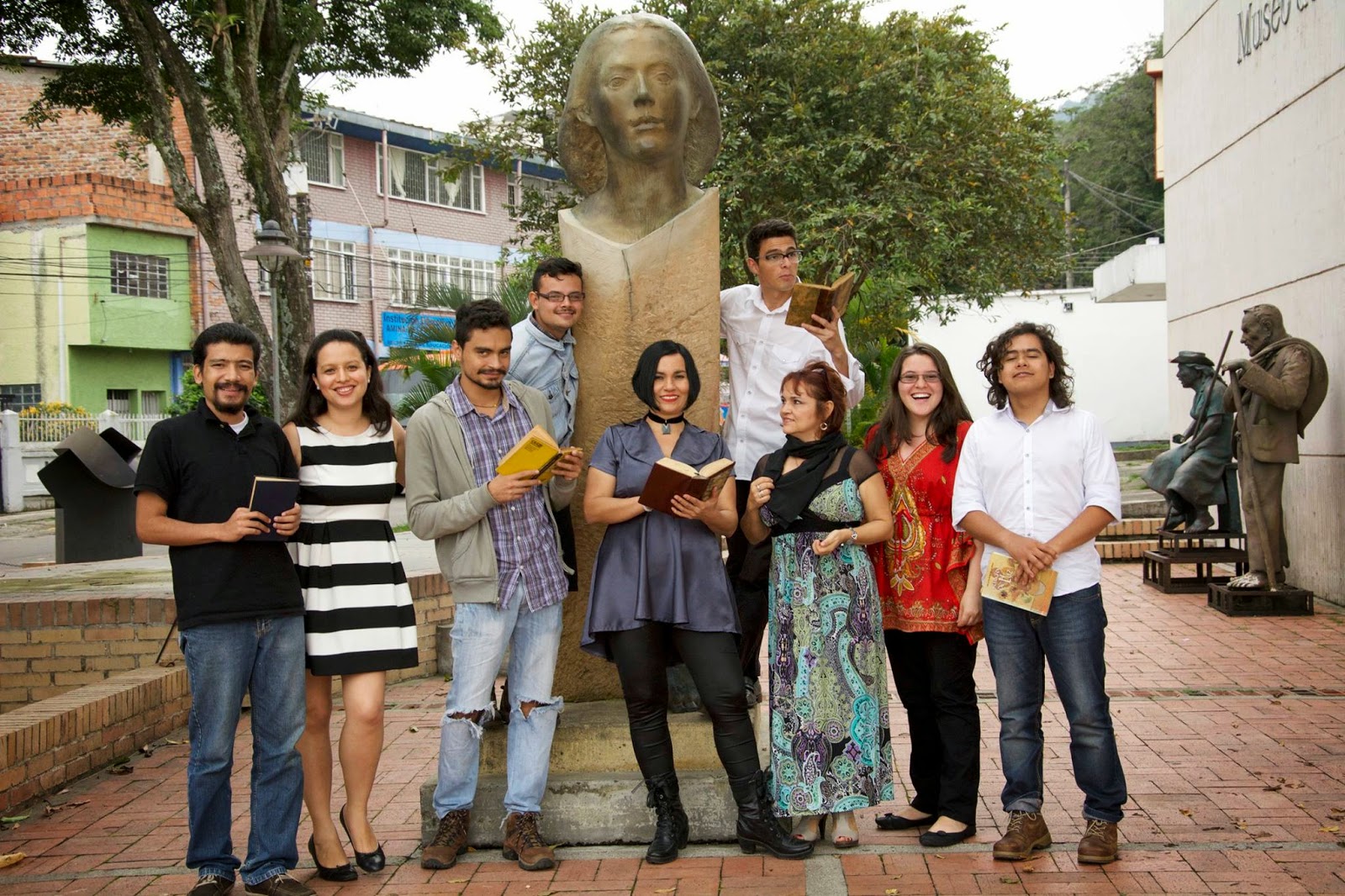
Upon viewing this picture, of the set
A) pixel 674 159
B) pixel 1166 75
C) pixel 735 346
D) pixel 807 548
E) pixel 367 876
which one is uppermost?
pixel 1166 75

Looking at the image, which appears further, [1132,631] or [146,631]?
[1132,631]

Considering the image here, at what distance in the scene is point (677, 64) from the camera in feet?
15.1

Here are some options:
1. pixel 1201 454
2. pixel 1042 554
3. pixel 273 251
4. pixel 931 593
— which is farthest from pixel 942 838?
pixel 273 251

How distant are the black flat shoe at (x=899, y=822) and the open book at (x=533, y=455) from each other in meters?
1.77

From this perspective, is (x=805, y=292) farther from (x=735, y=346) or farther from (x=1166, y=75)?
(x=1166, y=75)

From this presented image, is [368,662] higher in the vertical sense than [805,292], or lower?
lower

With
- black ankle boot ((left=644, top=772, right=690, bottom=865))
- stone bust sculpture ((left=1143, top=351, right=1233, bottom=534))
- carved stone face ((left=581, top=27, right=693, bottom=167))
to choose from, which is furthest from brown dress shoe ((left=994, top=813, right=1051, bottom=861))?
stone bust sculpture ((left=1143, top=351, right=1233, bottom=534))

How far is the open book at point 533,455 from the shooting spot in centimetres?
378

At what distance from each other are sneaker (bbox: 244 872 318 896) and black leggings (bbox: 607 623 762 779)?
1.13 metres

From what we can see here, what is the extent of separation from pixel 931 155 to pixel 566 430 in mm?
13679

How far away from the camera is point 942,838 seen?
422cm

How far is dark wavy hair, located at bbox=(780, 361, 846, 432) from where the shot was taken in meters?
4.18

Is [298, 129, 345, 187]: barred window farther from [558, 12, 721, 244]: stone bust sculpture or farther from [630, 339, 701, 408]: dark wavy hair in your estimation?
[630, 339, 701, 408]: dark wavy hair

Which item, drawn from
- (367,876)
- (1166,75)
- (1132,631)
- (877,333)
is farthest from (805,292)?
(877,333)
